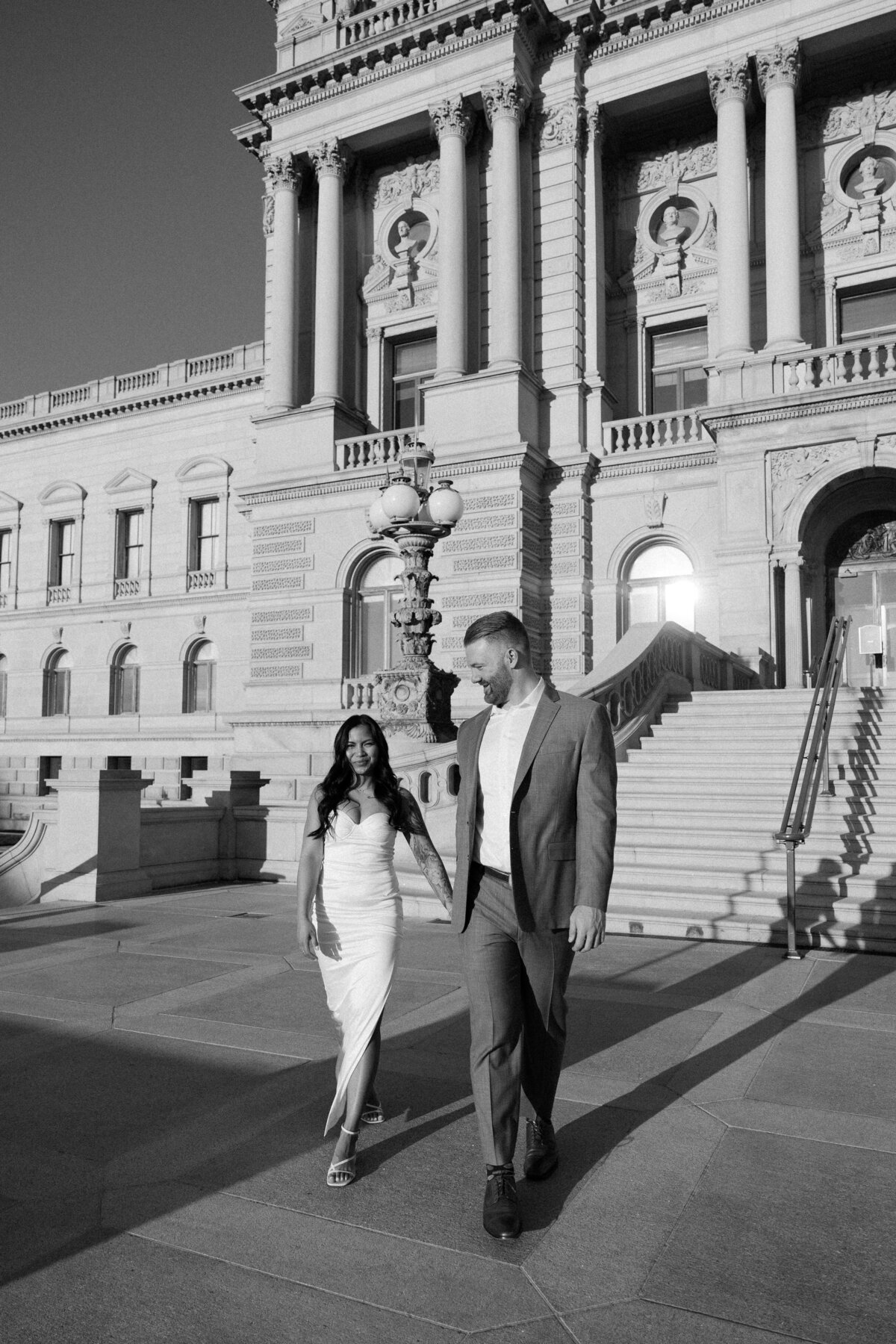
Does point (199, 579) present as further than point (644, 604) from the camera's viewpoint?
Yes

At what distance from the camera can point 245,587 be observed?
33219 millimetres

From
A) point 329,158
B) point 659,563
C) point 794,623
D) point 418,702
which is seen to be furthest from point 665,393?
point 418,702

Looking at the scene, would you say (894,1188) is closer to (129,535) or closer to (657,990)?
(657,990)

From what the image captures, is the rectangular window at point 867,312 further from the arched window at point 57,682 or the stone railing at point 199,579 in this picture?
the arched window at point 57,682

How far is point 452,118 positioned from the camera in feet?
83.4

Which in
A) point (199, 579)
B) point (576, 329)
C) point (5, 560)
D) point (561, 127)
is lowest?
point (199, 579)

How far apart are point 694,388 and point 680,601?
6164 mm

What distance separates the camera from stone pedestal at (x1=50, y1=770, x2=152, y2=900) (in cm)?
1194

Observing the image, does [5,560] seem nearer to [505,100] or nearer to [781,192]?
[505,100]

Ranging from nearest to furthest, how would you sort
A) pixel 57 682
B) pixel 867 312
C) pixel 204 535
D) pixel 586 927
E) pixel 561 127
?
pixel 586 927
pixel 867 312
pixel 561 127
pixel 204 535
pixel 57 682

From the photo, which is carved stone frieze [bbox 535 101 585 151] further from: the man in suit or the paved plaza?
the man in suit

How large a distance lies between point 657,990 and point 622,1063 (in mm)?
1788

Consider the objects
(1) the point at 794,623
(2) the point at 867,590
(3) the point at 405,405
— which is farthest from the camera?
(3) the point at 405,405

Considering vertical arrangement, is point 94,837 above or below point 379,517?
below
